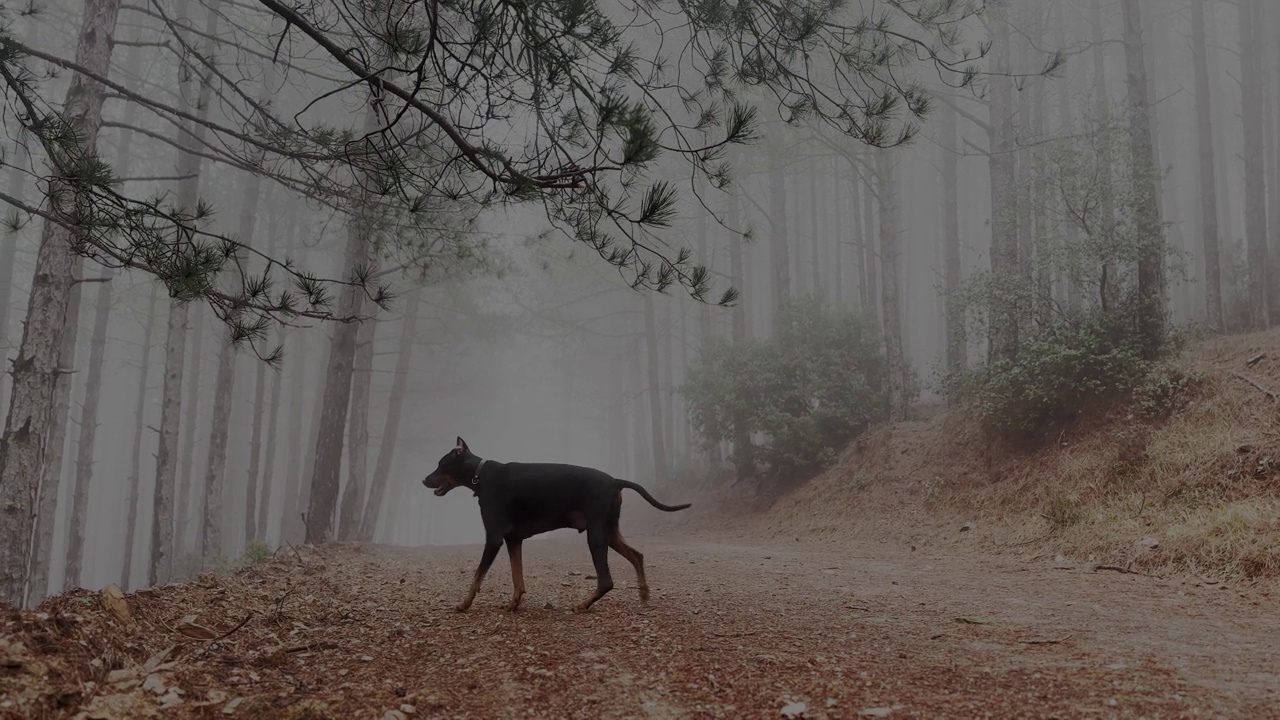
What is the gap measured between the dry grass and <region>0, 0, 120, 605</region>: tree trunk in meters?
9.97

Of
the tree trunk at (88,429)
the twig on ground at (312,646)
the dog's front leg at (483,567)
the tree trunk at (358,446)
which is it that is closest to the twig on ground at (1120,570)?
the dog's front leg at (483,567)

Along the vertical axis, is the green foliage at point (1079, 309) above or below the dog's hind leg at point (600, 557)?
above

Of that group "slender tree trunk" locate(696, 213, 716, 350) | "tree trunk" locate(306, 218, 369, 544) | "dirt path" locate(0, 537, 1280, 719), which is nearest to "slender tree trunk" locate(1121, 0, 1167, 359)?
"dirt path" locate(0, 537, 1280, 719)

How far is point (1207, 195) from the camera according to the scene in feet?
53.8

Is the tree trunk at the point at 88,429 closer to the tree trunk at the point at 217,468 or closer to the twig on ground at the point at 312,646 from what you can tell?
the tree trunk at the point at 217,468

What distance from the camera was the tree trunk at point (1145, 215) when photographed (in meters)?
9.86

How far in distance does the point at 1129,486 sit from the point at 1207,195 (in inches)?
490

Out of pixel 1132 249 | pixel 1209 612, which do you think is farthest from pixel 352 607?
pixel 1132 249

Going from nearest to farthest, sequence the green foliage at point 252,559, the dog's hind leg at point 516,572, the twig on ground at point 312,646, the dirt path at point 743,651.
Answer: the dirt path at point 743,651 < the twig on ground at point 312,646 < the dog's hind leg at point 516,572 < the green foliage at point 252,559

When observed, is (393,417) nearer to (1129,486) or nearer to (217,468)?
(217,468)

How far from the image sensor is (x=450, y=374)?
30969 mm

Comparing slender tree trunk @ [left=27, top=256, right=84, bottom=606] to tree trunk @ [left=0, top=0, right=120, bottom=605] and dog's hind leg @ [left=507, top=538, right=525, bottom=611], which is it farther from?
dog's hind leg @ [left=507, top=538, right=525, bottom=611]

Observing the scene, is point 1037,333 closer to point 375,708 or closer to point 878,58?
point 878,58

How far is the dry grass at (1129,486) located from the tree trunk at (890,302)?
6.71 feet
